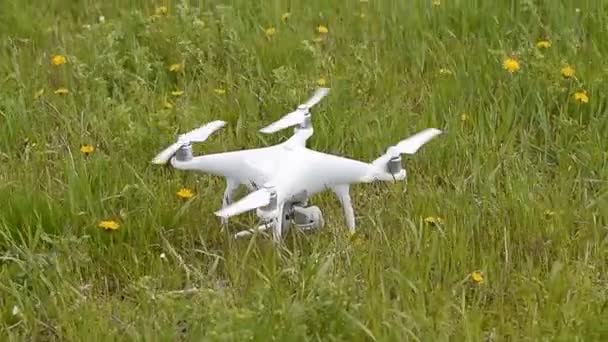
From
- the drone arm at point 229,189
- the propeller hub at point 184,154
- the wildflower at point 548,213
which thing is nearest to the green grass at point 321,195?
the wildflower at point 548,213

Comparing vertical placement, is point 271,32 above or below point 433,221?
above

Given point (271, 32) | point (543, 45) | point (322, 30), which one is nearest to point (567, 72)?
point (543, 45)

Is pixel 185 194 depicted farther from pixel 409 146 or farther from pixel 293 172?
pixel 409 146

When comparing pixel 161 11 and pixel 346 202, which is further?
pixel 161 11

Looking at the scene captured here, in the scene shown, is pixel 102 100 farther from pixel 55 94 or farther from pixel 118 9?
pixel 118 9

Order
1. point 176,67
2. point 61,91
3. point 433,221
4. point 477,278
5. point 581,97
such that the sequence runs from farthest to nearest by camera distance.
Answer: point 176,67
point 61,91
point 581,97
point 433,221
point 477,278

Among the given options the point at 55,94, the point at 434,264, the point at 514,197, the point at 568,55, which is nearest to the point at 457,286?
the point at 434,264

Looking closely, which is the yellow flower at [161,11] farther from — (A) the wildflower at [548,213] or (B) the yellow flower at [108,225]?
(A) the wildflower at [548,213]

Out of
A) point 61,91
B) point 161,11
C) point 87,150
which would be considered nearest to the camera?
point 87,150
